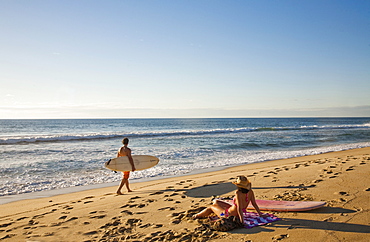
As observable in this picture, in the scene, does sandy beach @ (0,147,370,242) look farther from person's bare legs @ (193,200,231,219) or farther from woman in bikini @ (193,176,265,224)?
woman in bikini @ (193,176,265,224)

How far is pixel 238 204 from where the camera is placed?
4.21 metres

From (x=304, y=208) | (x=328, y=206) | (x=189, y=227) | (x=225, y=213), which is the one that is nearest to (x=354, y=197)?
(x=328, y=206)

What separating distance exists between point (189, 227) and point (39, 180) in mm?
7485

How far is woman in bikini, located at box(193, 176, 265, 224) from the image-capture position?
4.19 meters

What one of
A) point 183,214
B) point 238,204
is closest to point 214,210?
point 238,204

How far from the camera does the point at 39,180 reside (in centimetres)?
930

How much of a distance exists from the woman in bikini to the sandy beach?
0.28 metres

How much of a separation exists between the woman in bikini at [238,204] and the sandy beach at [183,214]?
28cm

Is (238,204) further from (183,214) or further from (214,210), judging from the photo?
(183,214)

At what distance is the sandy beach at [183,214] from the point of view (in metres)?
3.90

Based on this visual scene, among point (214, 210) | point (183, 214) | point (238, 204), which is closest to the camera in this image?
point (238, 204)

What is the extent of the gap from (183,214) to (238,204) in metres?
1.22

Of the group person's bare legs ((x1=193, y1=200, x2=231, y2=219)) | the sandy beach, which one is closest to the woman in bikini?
person's bare legs ((x1=193, y1=200, x2=231, y2=219))

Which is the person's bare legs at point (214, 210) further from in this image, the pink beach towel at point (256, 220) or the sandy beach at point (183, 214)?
the pink beach towel at point (256, 220)
